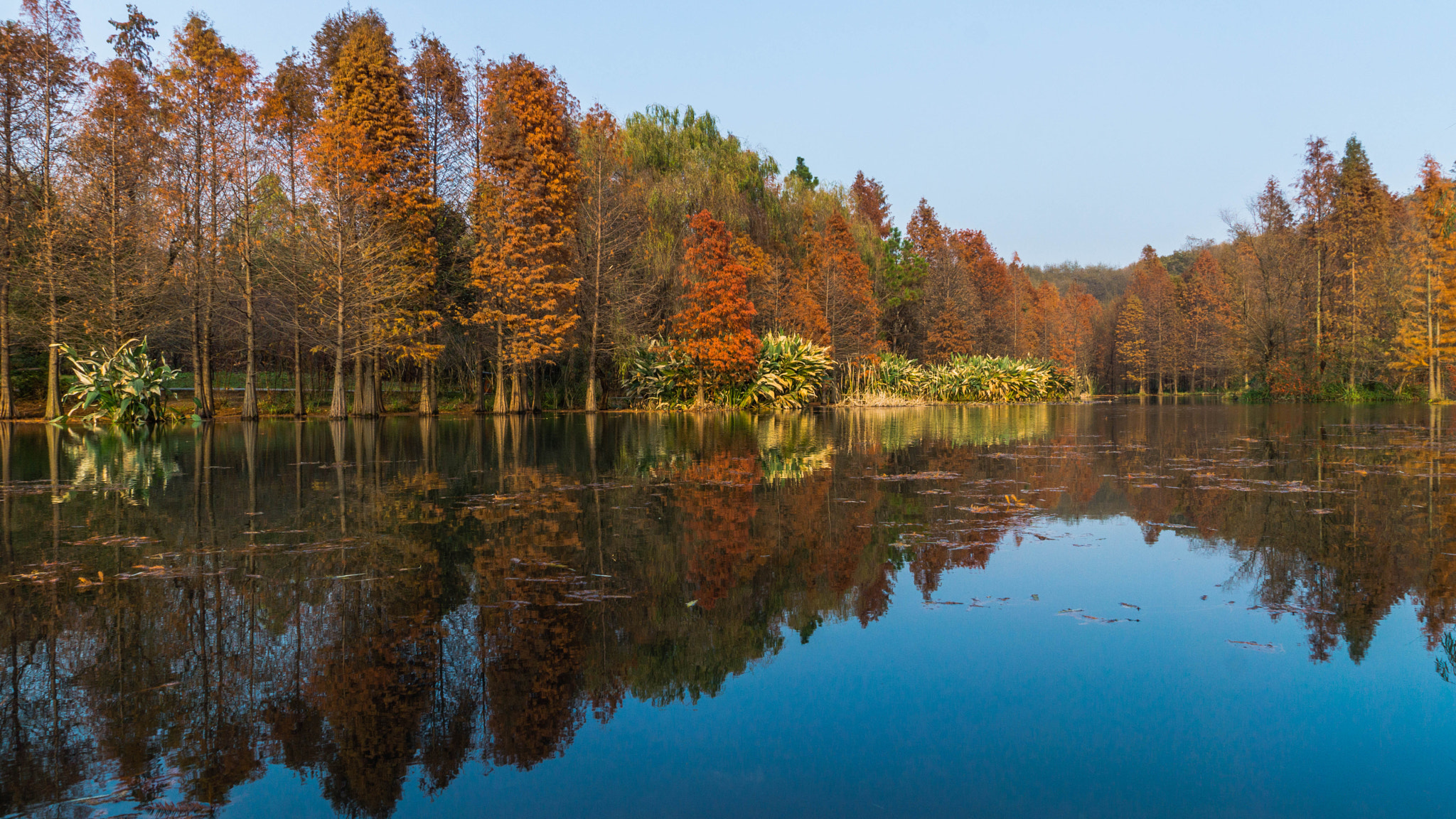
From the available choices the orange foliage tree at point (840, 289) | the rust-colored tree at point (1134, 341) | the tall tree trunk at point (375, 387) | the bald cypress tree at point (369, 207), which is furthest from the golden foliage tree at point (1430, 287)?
the tall tree trunk at point (375, 387)

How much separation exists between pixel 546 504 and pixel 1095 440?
11332 mm

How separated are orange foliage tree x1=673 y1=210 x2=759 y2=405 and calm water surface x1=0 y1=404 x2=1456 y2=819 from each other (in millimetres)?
19878

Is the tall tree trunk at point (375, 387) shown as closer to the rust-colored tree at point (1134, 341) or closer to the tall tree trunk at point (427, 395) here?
the tall tree trunk at point (427, 395)

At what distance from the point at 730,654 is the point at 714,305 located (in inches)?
957

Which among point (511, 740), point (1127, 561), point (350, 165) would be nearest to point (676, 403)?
point (350, 165)

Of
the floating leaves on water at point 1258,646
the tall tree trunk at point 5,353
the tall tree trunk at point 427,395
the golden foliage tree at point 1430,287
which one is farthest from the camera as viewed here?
the golden foliage tree at point 1430,287

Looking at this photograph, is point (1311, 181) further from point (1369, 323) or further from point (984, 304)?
point (984, 304)

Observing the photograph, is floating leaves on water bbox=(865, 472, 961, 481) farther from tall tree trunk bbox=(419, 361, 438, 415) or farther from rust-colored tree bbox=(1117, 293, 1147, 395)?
rust-colored tree bbox=(1117, 293, 1147, 395)

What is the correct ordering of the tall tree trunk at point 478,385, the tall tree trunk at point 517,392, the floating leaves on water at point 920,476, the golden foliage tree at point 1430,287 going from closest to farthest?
1. the floating leaves on water at point 920,476
2. the tall tree trunk at point 517,392
3. the tall tree trunk at point 478,385
4. the golden foliage tree at point 1430,287

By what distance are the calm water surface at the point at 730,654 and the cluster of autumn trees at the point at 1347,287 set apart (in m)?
33.5

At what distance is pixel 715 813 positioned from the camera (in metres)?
2.21

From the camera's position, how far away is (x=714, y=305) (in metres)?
27.3

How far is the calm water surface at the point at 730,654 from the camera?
236cm

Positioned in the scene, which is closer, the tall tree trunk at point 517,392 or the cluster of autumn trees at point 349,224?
the cluster of autumn trees at point 349,224
